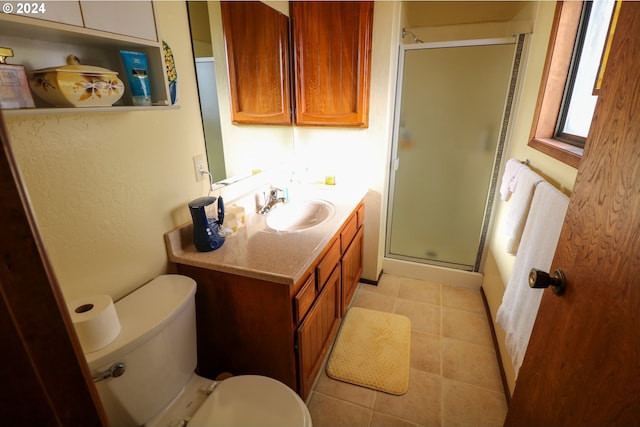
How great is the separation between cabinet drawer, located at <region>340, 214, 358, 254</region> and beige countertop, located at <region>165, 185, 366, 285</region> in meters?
0.16

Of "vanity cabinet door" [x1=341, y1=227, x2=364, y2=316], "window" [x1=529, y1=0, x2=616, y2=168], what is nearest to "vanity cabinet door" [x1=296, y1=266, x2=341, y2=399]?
"vanity cabinet door" [x1=341, y1=227, x2=364, y2=316]

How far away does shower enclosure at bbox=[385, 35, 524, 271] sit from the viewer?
6.74 feet

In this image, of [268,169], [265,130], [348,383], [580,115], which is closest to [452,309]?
[348,383]

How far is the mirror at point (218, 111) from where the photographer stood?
134 centimetres

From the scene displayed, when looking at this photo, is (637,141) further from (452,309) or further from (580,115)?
(452,309)

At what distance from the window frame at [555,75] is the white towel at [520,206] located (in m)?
0.13

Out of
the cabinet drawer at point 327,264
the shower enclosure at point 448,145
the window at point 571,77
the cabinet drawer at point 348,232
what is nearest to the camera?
the window at point 571,77

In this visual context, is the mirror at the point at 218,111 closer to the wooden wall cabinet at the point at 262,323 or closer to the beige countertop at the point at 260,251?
the beige countertop at the point at 260,251

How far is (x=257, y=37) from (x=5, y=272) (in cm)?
180

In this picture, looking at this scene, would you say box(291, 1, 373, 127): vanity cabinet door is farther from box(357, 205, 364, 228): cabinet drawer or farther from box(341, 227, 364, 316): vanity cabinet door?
box(341, 227, 364, 316): vanity cabinet door

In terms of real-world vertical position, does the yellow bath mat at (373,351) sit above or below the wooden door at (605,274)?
below

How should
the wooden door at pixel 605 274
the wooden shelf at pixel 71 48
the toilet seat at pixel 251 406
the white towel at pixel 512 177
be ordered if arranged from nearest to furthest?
the wooden door at pixel 605 274
the wooden shelf at pixel 71 48
the toilet seat at pixel 251 406
the white towel at pixel 512 177

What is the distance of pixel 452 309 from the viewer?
2252 millimetres

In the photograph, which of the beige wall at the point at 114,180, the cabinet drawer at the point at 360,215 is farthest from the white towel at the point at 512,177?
the beige wall at the point at 114,180
